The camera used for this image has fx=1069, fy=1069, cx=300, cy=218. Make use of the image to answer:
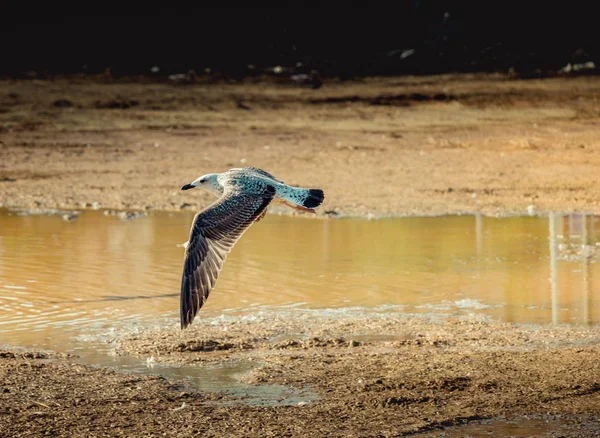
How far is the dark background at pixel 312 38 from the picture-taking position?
22.9 metres

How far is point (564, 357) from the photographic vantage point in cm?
614

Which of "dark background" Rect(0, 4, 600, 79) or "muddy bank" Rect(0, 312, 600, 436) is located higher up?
"dark background" Rect(0, 4, 600, 79)

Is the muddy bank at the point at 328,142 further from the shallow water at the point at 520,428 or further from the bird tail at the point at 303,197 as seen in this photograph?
the shallow water at the point at 520,428

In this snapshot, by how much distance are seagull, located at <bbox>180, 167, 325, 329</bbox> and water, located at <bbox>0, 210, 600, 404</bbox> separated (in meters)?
0.61

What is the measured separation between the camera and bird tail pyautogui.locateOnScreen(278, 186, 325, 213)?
6.77 m

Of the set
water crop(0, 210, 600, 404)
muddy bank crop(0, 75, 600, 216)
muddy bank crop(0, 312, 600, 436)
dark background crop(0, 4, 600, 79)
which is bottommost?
muddy bank crop(0, 312, 600, 436)

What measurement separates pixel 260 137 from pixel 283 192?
1069cm

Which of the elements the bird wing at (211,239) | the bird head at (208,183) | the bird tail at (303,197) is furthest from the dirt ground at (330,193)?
the bird head at (208,183)

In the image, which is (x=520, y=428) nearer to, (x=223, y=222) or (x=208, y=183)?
(x=223, y=222)

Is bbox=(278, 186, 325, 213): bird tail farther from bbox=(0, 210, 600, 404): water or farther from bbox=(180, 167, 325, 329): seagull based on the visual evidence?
bbox=(0, 210, 600, 404): water

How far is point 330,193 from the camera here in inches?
513

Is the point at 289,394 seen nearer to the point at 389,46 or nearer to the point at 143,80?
the point at 143,80

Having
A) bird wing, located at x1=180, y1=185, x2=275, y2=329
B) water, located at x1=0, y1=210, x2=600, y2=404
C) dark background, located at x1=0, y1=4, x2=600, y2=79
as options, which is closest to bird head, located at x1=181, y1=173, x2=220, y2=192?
bird wing, located at x1=180, y1=185, x2=275, y2=329

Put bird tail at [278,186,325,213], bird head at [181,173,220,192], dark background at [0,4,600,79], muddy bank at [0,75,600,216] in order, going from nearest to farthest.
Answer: bird tail at [278,186,325,213]
bird head at [181,173,220,192]
muddy bank at [0,75,600,216]
dark background at [0,4,600,79]
